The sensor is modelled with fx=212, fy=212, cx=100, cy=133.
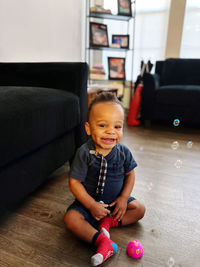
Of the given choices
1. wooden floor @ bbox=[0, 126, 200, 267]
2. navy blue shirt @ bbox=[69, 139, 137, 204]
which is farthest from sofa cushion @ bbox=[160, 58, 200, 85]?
navy blue shirt @ bbox=[69, 139, 137, 204]

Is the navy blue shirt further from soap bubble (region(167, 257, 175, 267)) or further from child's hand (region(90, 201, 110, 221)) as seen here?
soap bubble (region(167, 257, 175, 267))

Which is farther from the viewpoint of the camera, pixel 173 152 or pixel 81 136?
pixel 173 152

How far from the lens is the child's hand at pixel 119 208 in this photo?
0.78m

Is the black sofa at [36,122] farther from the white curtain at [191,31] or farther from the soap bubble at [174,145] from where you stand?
the white curtain at [191,31]

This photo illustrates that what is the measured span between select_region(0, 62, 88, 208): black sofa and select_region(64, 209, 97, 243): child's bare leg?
8.6 inches

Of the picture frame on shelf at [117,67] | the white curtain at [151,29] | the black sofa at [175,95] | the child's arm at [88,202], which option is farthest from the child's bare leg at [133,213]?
the white curtain at [151,29]

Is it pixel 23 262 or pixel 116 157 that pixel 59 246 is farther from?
pixel 116 157

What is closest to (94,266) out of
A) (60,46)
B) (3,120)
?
(3,120)

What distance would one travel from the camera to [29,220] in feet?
2.75

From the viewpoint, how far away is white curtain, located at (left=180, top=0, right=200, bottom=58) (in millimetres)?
3008

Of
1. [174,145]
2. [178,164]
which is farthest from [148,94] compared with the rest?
[178,164]

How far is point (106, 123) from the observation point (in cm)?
70

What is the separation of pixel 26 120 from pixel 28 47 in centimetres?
137

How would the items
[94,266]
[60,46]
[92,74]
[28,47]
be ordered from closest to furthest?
[94,266]
[28,47]
[60,46]
[92,74]
